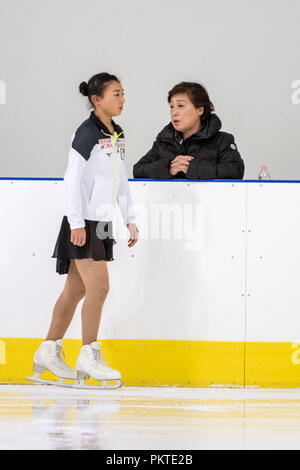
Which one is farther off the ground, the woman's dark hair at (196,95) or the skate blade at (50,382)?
the woman's dark hair at (196,95)

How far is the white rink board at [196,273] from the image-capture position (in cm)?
321

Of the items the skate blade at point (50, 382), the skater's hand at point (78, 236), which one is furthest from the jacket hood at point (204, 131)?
the skate blade at point (50, 382)

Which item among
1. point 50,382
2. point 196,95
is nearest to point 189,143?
point 196,95

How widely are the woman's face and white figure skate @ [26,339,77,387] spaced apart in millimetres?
1118

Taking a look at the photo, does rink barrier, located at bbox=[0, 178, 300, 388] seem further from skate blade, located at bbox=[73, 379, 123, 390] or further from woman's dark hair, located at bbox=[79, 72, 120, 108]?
woman's dark hair, located at bbox=[79, 72, 120, 108]

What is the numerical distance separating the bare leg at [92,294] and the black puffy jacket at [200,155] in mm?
501

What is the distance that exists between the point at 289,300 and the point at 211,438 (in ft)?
3.88

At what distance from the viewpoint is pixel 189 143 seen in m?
3.53

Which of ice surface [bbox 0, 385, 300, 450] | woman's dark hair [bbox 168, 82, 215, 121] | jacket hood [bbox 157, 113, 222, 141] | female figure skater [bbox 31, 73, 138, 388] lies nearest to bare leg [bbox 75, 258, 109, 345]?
female figure skater [bbox 31, 73, 138, 388]

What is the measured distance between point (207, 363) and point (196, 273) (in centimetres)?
38

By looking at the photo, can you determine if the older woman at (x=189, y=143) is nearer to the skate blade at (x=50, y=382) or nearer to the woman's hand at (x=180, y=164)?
the woman's hand at (x=180, y=164)

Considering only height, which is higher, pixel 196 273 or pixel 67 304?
pixel 196 273

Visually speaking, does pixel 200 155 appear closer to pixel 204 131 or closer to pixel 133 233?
pixel 204 131

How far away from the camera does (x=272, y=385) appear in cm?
319
